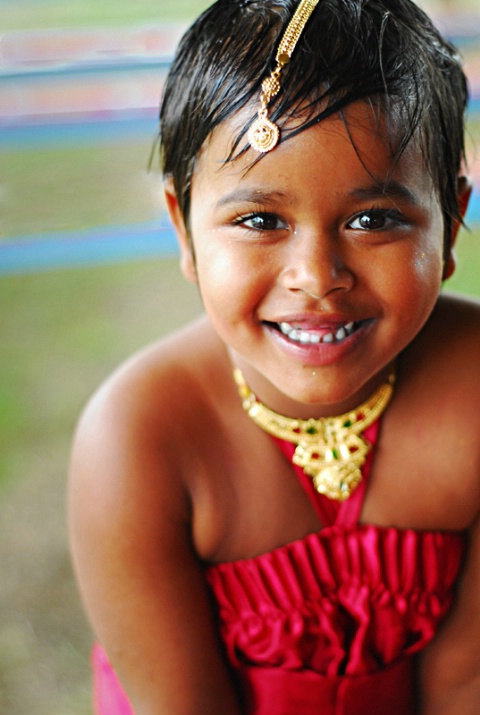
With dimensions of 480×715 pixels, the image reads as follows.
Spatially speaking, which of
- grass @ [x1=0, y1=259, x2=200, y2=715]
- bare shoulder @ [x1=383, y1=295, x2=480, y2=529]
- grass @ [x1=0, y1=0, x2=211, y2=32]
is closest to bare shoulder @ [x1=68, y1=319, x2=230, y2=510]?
bare shoulder @ [x1=383, y1=295, x2=480, y2=529]

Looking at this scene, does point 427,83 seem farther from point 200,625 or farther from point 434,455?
point 200,625

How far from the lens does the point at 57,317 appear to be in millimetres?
2855

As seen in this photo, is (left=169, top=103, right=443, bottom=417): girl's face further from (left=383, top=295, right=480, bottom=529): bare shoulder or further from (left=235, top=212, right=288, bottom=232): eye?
(left=383, top=295, right=480, bottom=529): bare shoulder

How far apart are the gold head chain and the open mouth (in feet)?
0.66

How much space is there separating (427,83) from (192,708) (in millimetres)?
789

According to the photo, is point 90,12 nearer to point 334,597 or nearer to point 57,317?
point 57,317

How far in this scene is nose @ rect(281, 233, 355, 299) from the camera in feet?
2.87

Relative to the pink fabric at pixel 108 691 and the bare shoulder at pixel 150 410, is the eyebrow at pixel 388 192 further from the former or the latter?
the pink fabric at pixel 108 691

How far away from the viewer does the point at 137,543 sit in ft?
3.43

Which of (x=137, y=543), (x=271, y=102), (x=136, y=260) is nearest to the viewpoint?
(x=271, y=102)

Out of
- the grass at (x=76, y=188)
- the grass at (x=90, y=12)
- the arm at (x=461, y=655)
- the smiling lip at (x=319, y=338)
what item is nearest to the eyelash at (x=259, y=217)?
the smiling lip at (x=319, y=338)

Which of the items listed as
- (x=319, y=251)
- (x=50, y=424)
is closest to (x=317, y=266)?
(x=319, y=251)

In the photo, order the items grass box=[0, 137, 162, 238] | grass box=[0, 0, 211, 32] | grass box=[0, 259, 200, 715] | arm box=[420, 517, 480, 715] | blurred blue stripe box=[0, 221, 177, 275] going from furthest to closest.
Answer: grass box=[0, 0, 211, 32] → grass box=[0, 137, 162, 238] → blurred blue stripe box=[0, 221, 177, 275] → grass box=[0, 259, 200, 715] → arm box=[420, 517, 480, 715]

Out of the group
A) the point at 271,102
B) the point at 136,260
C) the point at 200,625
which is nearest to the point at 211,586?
the point at 200,625
